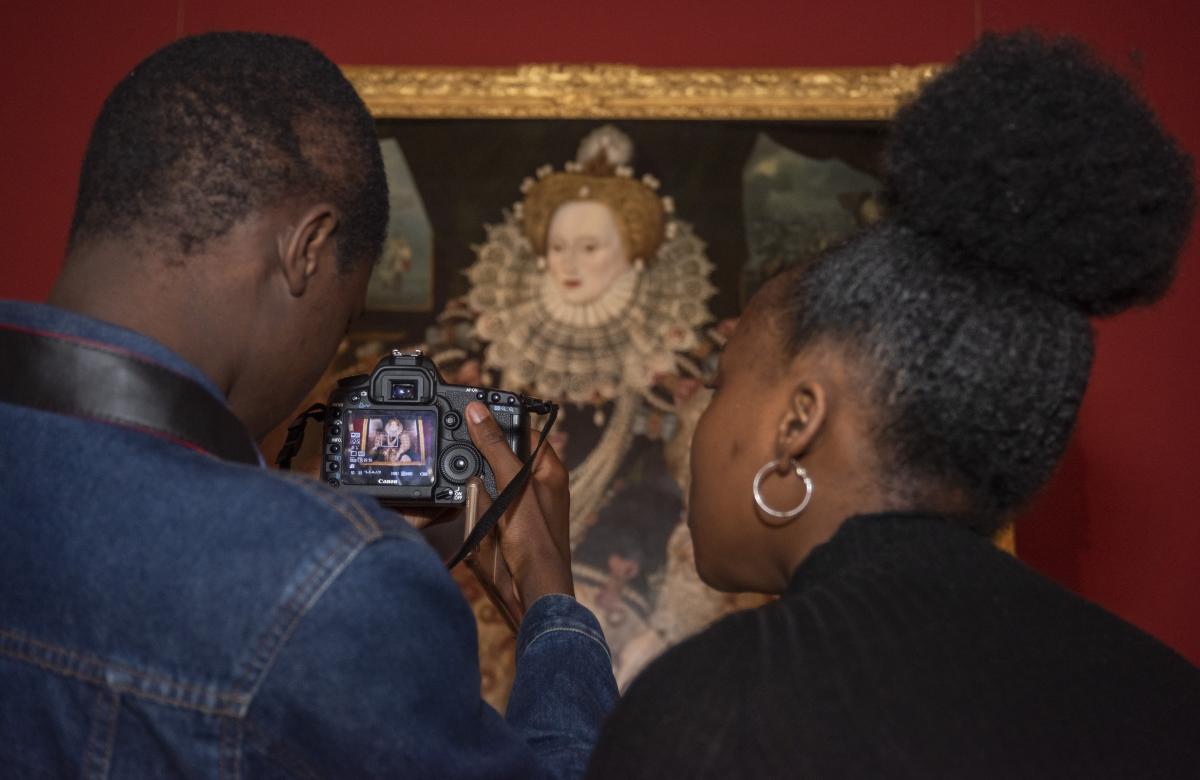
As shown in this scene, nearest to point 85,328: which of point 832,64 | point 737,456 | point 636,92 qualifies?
point 737,456

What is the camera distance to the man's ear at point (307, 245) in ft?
2.93

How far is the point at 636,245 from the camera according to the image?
6.21 ft

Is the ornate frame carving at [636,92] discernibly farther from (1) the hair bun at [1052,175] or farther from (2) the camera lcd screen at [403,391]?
(1) the hair bun at [1052,175]

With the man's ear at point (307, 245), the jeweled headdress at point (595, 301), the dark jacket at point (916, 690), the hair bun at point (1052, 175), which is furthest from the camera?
the jeweled headdress at point (595, 301)

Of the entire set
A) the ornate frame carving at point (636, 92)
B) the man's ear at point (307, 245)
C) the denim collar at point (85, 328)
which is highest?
the ornate frame carving at point (636, 92)

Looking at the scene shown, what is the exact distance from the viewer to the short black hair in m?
0.85

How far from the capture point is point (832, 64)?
77.9 inches

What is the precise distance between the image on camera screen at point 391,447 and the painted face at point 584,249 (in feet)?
2.24

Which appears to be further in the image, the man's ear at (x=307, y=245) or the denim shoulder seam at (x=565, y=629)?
the denim shoulder seam at (x=565, y=629)

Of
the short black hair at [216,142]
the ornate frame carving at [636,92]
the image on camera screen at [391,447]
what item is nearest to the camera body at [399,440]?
the image on camera screen at [391,447]

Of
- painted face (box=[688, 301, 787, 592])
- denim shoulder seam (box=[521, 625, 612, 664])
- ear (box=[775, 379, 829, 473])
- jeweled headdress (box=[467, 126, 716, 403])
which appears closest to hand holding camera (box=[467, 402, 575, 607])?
denim shoulder seam (box=[521, 625, 612, 664])

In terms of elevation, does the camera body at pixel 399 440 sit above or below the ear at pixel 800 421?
below

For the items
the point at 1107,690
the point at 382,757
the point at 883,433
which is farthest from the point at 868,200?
the point at 382,757

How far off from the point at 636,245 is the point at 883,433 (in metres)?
1.11
